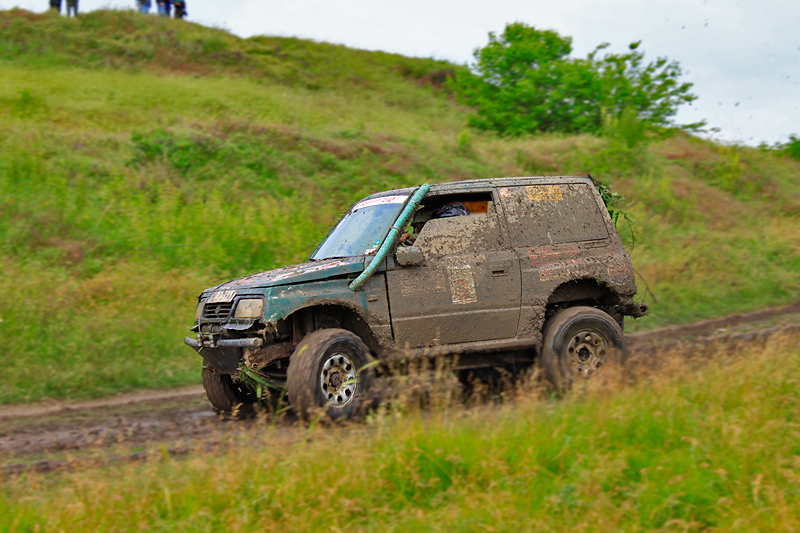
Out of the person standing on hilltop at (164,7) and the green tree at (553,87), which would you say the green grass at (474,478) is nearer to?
the green tree at (553,87)

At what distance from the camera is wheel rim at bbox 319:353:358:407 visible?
5590 millimetres

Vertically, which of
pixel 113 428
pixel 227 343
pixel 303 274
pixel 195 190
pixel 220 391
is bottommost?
pixel 113 428

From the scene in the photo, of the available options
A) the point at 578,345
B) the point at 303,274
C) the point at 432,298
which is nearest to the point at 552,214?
the point at 578,345

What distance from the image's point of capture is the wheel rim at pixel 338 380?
18.3 feet

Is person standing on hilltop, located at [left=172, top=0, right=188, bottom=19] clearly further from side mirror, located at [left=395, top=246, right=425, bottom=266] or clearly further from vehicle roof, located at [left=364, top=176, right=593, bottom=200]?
side mirror, located at [left=395, top=246, right=425, bottom=266]

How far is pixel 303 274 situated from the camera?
578 centimetres

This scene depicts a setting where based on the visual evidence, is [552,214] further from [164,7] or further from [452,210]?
[164,7]

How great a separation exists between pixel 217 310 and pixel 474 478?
303cm

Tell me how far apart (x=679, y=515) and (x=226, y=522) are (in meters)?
2.42

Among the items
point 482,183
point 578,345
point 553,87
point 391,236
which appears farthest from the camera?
point 553,87

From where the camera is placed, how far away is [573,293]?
7012mm

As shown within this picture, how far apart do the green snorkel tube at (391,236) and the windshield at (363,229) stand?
0.32 ft

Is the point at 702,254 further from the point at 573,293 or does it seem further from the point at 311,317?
the point at 311,317

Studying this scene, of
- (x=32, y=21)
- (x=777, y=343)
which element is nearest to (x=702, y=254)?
(x=777, y=343)
